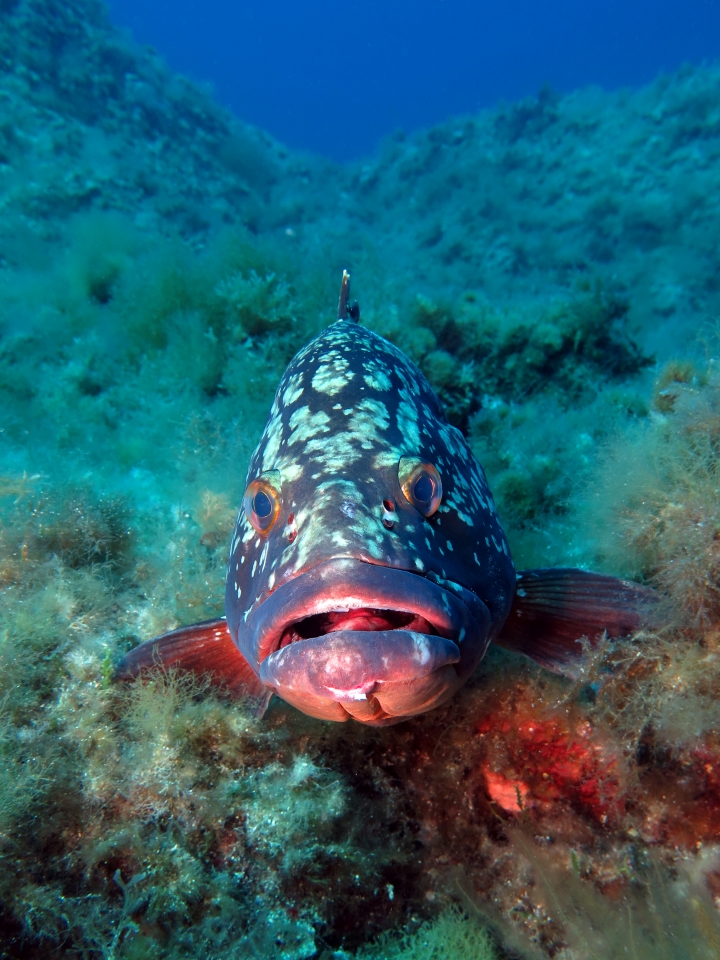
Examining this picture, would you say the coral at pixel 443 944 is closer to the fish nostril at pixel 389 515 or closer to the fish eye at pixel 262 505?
the fish nostril at pixel 389 515

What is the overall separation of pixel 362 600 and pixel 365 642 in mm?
179

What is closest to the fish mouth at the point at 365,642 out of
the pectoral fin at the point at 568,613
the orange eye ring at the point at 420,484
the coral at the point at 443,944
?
the orange eye ring at the point at 420,484

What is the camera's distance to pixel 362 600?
2.00 meters

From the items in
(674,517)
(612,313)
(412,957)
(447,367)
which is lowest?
(412,957)

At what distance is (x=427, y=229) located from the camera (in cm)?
1797

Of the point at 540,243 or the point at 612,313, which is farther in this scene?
the point at 540,243

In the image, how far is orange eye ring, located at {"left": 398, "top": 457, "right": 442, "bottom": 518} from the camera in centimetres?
248

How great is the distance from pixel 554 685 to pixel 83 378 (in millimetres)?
7231

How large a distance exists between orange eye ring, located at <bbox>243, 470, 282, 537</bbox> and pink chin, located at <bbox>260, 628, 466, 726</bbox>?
696 millimetres

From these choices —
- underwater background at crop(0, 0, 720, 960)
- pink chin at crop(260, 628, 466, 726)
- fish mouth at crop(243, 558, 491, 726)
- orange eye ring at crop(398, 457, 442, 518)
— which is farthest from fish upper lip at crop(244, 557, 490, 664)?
underwater background at crop(0, 0, 720, 960)

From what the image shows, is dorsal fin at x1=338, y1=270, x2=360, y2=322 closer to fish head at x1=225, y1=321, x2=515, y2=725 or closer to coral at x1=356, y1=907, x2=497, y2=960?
fish head at x1=225, y1=321, x2=515, y2=725

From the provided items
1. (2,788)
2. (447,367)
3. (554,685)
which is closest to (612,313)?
(447,367)

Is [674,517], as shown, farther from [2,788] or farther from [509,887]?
[2,788]

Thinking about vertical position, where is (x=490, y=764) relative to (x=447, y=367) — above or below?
below
